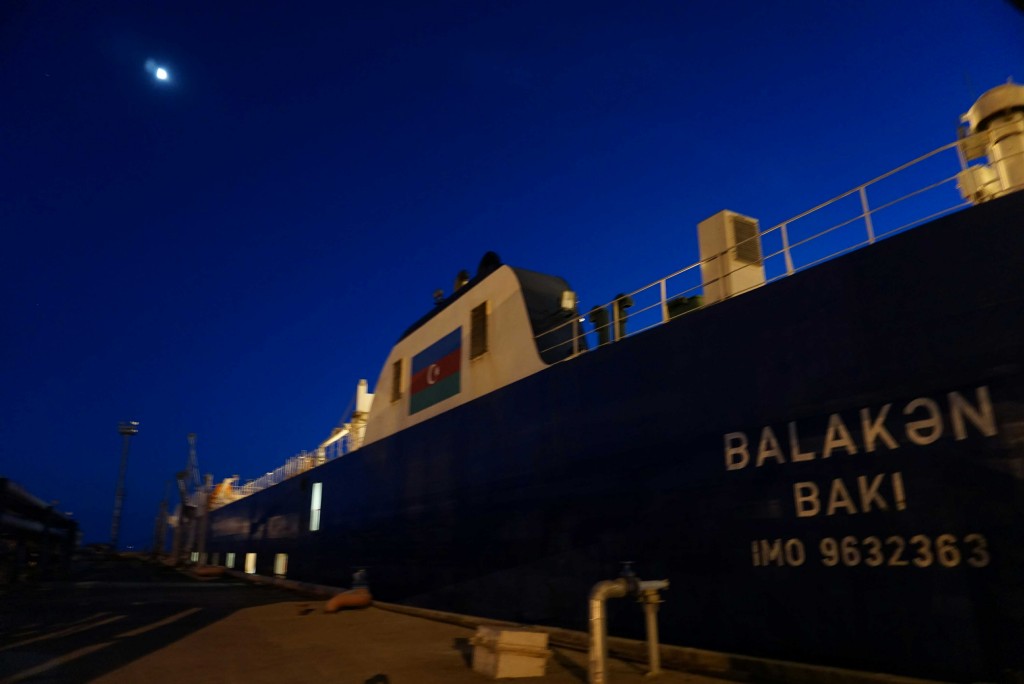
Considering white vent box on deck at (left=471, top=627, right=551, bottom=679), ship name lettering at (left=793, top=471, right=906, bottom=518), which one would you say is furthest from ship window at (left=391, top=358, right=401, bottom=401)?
ship name lettering at (left=793, top=471, right=906, bottom=518)

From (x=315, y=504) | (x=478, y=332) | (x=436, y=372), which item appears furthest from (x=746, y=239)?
(x=315, y=504)

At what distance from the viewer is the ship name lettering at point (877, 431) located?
19.0ft

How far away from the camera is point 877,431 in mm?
6387

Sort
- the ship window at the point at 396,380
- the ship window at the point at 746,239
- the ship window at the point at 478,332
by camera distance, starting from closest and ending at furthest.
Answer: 1. the ship window at the point at 746,239
2. the ship window at the point at 478,332
3. the ship window at the point at 396,380

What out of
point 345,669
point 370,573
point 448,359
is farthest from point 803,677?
point 370,573

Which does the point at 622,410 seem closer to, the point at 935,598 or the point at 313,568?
the point at 935,598

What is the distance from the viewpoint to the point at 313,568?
21.2 metres

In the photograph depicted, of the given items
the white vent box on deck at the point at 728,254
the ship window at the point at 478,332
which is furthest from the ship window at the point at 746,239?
the ship window at the point at 478,332

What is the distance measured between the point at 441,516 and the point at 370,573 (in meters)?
4.17

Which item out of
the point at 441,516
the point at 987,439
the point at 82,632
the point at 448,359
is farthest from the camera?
the point at 448,359

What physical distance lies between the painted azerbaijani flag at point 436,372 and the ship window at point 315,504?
23.6ft

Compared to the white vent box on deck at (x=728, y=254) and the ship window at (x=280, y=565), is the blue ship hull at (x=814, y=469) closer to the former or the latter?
the white vent box on deck at (x=728, y=254)

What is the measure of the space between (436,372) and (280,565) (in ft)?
45.4

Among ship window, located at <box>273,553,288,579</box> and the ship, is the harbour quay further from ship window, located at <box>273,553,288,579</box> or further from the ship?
ship window, located at <box>273,553,288,579</box>
